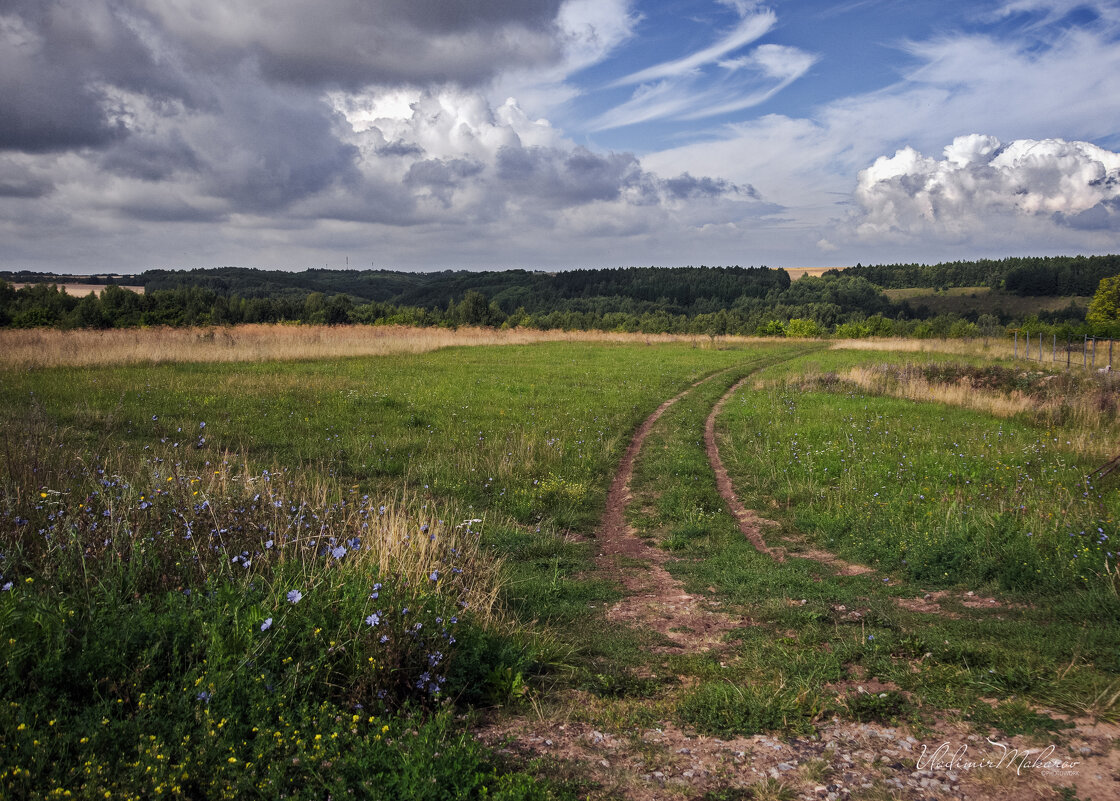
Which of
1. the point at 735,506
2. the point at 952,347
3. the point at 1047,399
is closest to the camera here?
the point at 735,506

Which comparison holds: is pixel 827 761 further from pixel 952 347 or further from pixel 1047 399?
pixel 952 347

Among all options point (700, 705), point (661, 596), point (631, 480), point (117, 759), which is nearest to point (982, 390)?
point (631, 480)

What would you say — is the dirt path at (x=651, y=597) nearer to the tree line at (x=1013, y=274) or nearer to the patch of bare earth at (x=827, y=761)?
the patch of bare earth at (x=827, y=761)

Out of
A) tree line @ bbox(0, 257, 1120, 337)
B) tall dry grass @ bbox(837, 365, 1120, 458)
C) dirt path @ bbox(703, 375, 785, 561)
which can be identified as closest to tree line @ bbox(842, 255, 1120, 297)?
tree line @ bbox(0, 257, 1120, 337)

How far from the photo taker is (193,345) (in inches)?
1069

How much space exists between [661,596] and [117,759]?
4671 millimetres

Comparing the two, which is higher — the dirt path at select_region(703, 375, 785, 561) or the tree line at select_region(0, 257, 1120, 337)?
the tree line at select_region(0, 257, 1120, 337)

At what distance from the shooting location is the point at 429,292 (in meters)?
151

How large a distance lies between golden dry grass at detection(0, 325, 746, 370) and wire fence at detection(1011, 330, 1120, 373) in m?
33.1

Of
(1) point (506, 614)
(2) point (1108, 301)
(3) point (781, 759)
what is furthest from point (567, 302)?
(3) point (781, 759)

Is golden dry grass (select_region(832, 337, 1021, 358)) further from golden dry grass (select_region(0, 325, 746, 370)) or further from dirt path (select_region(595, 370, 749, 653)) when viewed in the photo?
dirt path (select_region(595, 370, 749, 653))

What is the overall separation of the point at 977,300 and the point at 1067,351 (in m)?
122

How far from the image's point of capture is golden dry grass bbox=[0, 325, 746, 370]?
21909mm

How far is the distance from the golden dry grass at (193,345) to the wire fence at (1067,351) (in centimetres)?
3314
